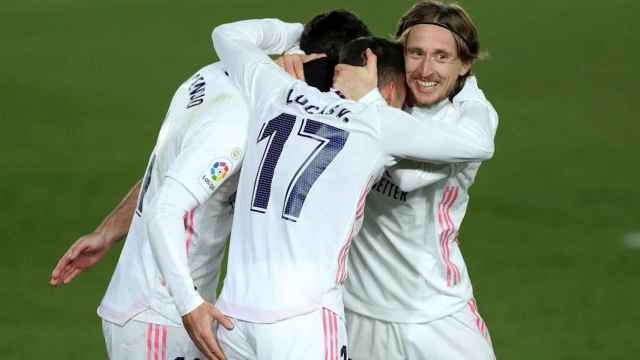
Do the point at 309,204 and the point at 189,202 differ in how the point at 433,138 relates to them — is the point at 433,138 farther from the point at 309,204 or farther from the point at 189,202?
the point at 189,202

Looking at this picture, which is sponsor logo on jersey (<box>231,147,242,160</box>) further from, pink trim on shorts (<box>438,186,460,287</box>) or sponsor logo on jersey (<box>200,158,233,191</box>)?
pink trim on shorts (<box>438,186,460,287</box>)

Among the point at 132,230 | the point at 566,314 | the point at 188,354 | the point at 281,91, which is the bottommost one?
the point at 566,314

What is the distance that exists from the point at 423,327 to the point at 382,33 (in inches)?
329

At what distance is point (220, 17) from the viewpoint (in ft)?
48.9

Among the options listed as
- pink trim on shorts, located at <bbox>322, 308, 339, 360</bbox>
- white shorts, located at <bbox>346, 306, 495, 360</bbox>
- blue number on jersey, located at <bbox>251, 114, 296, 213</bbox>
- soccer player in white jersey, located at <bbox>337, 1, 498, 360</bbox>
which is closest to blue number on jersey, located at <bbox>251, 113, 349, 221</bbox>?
blue number on jersey, located at <bbox>251, 114, 296, 213</bbox>

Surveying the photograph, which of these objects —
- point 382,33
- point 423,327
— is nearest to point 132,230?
point 423,327

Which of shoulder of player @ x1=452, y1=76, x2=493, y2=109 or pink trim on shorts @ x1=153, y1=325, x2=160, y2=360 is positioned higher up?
shoulder of player @ x1=452, y1=76, x2=493, y2=109

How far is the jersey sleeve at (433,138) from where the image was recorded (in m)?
5.28

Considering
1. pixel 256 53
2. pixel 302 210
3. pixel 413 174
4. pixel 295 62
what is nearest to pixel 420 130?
pixel 413 174

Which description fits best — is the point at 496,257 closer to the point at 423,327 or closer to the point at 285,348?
the point at 423,327

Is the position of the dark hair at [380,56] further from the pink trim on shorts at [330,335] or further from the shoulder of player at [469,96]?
the pink trim on shorts at [330,335]

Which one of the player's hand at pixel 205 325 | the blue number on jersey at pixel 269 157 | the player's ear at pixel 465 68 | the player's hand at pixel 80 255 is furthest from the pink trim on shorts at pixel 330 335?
the player's hand at pixel 80 255

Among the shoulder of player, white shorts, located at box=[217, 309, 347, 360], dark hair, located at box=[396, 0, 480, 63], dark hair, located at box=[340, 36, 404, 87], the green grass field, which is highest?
dark hair, located at box=[396, 0, 480, 63]

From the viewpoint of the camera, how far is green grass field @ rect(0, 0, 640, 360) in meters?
9.14
